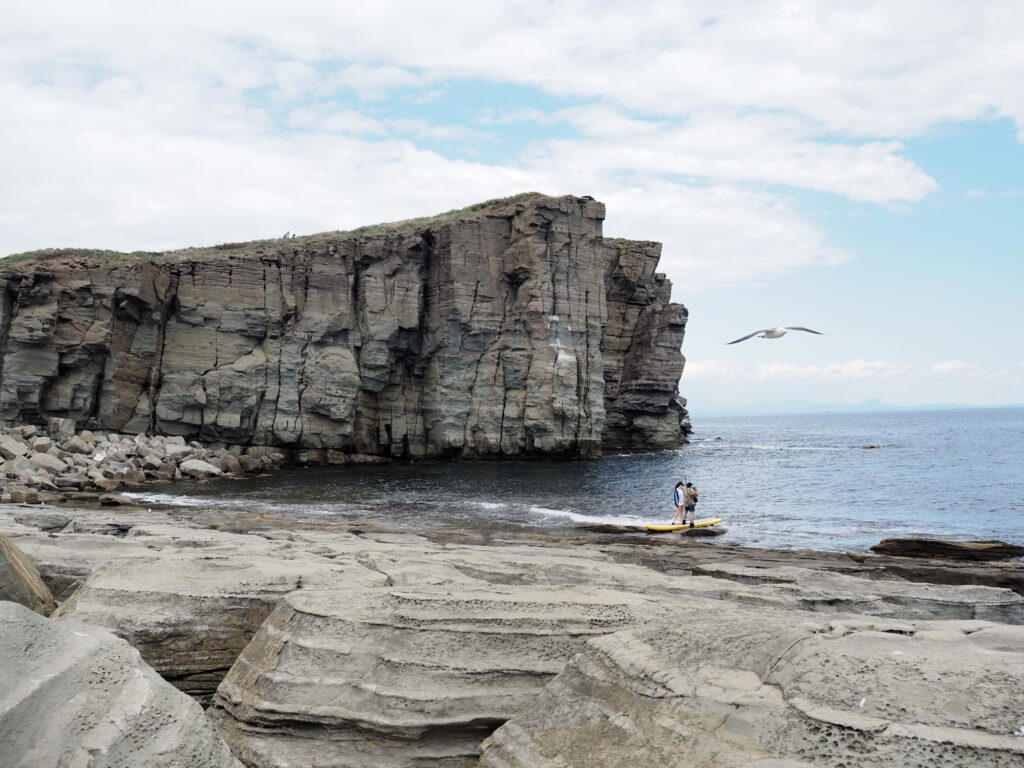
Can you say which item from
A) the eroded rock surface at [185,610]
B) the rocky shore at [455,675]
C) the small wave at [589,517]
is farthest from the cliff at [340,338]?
the eroded rock surface at [185,610]

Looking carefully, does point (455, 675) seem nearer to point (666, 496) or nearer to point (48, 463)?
point (666, 496)

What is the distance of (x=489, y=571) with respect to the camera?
1437 centimetres

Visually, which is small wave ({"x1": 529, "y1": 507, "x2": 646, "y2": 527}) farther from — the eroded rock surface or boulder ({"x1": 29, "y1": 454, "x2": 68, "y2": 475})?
boulder ({"x1": 29, "y1": 454, "x2": 68, "y2": 475})

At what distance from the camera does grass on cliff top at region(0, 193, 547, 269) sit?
2014 inches

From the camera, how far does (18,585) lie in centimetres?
979

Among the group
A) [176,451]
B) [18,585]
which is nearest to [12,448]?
[176,451]

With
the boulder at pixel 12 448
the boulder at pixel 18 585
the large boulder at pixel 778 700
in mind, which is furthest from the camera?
the boulder at pixel 12 448

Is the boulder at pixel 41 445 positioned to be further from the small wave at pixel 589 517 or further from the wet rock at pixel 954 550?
the wet rock at pixel 954 550

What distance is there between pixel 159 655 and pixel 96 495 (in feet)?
91.6

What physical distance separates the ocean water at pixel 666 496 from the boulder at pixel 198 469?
2928 mm

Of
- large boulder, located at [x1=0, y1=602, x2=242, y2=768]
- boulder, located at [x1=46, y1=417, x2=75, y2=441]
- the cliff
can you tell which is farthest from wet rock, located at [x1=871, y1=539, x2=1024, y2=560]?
boulder, located at [x1=46, y1=417, x2=75, y2=441]

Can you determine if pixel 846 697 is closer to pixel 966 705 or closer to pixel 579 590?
pixel 966 705

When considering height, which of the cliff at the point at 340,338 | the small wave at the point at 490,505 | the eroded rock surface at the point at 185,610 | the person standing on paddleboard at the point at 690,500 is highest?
the cliff at the point at 340,338

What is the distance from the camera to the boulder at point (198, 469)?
1770 inches
